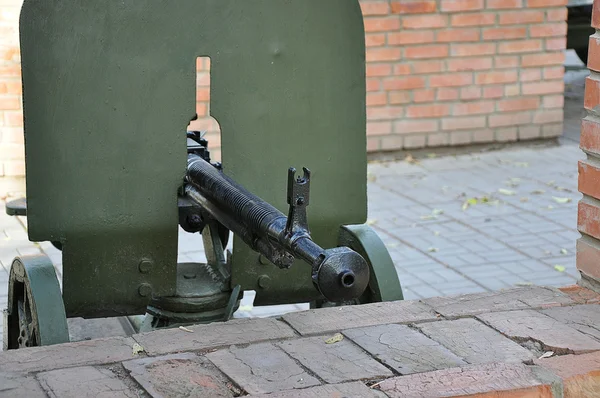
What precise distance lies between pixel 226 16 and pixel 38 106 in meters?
0.62

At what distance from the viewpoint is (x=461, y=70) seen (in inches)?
312

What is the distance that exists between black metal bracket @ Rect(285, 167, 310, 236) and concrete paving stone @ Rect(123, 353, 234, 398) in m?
0.38

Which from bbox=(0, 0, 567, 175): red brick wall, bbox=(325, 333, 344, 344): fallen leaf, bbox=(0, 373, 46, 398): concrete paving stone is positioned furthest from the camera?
bbox=(0, 0, 567, 175): red brick wall

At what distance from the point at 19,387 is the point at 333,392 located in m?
0.71

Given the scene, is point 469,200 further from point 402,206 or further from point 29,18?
point 29,18

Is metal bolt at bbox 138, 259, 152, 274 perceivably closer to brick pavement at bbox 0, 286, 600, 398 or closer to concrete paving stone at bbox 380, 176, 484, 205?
brick pavement at bbox 0, 286, 600, 398

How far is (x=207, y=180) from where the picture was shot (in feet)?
10.3

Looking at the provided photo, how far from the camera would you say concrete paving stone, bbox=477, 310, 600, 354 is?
2652 millimetres

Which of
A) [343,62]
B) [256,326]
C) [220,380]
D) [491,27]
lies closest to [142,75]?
[343,62]

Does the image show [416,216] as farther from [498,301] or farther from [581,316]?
[581,316]

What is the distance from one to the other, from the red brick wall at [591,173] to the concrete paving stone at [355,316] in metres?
0.54

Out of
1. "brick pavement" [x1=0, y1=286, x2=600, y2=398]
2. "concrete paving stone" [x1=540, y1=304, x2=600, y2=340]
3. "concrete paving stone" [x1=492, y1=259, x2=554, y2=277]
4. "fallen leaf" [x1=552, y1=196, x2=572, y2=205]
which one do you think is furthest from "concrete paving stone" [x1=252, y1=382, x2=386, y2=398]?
"fallen leaf" [x1=552, y1=196, x2=572, y2=205]

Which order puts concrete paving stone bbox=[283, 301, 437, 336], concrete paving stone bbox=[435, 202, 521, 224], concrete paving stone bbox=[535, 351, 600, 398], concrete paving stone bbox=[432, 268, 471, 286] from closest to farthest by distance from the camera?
concrete paving stone bbox=[535, 351, 600, 398] → concrete paving stone bbox=[283, 301, 437, 336] → concrete paving stone bbox=[432, 268, 471, 286] → concrete paving stone bbox=[435, 202, 521, 224]

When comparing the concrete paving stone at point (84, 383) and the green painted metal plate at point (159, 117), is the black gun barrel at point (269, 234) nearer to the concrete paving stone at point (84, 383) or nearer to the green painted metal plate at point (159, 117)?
the green painted metal plate at point (159, 117)
